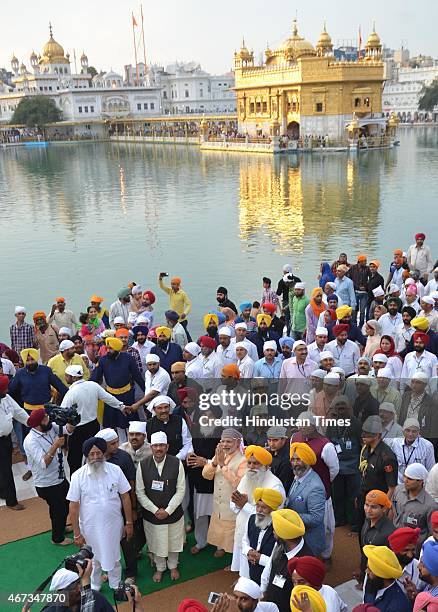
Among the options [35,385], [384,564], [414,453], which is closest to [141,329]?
[35,385]

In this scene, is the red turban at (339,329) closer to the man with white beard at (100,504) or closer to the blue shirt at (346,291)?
the blue shirt at (346,291)

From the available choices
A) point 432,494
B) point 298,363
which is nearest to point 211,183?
point 298,363

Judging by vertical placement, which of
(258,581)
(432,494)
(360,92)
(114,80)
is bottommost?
(258,581)

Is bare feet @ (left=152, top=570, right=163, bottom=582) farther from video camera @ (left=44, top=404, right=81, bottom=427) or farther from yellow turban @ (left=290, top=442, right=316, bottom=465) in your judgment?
yellow turban @ (left=290, top=442, right=316, bottom=465)

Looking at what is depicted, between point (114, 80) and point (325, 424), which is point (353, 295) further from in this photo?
point (114, 80)

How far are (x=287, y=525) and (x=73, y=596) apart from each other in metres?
1.15

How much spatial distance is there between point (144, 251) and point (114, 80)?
89922 millimetres

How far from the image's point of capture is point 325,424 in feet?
15.1

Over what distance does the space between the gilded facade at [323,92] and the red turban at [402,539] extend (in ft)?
166

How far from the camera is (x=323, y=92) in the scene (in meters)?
51.5

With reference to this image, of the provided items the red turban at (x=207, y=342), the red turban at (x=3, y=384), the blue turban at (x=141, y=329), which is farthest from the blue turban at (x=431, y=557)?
the blue turban at (x=141, y=329)

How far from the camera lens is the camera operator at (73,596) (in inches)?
111

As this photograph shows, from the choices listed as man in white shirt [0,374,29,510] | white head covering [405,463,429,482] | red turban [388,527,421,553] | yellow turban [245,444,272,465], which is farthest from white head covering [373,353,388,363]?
man in white shirt [0,374,29,510]

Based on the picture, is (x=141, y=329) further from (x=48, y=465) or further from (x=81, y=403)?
(x=48, y=465)
